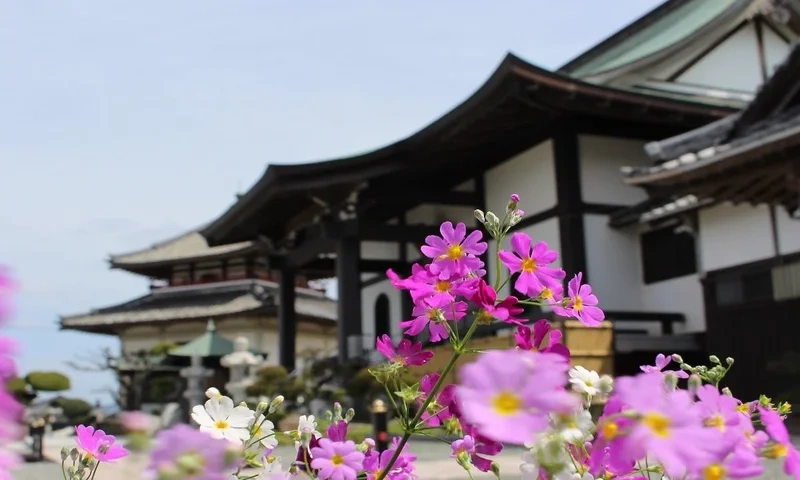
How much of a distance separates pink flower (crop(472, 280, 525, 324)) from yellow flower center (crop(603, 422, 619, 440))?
343 mm

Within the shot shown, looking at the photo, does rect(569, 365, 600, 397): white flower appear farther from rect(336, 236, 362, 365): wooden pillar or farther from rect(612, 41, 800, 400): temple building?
rect(336, 236, 362, 365): wooden pillar

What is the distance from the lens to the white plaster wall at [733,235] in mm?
8484

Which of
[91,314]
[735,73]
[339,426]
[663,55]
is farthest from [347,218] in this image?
[91,314]

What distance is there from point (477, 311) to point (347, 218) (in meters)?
10.8

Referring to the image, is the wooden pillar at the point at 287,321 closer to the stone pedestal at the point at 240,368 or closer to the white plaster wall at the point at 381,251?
the stone pedestal at the point at 240,368

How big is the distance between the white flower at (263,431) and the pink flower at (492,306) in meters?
0.35

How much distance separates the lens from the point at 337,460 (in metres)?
1.08

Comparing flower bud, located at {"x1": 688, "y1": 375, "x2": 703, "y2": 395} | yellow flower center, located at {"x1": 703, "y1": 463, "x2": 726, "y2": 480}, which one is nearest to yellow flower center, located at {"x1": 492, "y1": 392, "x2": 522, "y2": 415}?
yellow flower center, located at {"x1": 703, "y1": 463, "x2": 726, "y2": 480}

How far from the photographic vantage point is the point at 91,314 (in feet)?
89.6

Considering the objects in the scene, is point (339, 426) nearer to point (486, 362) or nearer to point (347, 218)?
point (486, 362)

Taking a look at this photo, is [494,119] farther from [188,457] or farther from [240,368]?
[188,457]

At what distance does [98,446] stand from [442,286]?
1.85 feet

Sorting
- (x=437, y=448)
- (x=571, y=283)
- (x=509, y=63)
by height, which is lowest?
(x=437, y=448)

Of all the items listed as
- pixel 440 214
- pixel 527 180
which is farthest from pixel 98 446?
pixel 440 214
